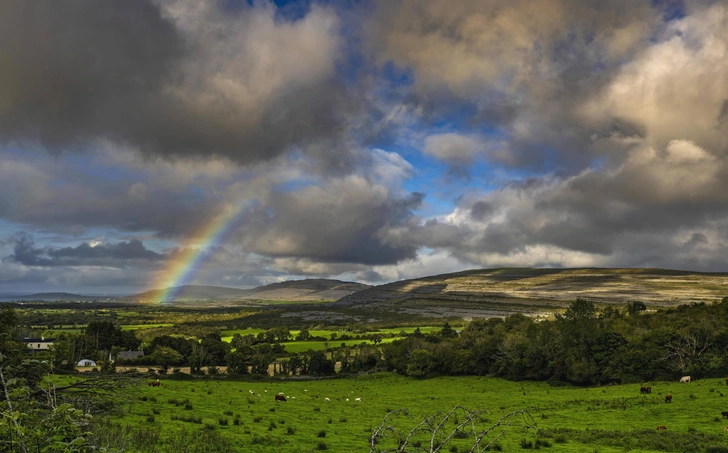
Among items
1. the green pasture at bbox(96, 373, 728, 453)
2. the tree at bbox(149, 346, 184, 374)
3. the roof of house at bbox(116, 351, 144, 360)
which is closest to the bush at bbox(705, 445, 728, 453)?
the green pasture at bbox(96, 373, 728, 453)

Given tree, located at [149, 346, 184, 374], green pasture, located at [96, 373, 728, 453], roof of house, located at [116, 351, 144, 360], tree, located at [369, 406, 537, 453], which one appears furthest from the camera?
roof of house, located at [116, 351, 144, 360]

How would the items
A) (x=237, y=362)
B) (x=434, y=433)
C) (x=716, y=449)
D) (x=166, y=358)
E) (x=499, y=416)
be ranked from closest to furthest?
(x=434, y=433) < (x=716, y=449) < (x=499, y=416) < (x=237, y=362) < (x=166, y=358)

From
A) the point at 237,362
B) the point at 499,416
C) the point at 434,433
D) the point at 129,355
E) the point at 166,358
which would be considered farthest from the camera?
the point at 129,355

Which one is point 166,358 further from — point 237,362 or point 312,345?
point 312,345

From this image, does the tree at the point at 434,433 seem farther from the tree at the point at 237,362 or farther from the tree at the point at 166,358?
the tree at the point at 166,358

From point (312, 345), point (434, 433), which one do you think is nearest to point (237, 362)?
point (312, 345)

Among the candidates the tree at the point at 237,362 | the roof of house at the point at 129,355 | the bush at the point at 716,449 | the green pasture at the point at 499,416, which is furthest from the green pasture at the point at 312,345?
the bush at the point at 716,449

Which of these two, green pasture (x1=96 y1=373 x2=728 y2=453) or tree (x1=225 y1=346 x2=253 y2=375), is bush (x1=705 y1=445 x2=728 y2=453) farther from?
tree (x1=225 y1=346 x2=253 y2=375)

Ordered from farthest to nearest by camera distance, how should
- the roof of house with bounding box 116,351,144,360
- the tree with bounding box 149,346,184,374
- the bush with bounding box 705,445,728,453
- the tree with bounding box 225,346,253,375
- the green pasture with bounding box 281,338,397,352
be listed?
the green pasture with bounding box 281,338,397,352, the roof of house with bounding box 116,351,144,360, the tree with bounding box 149,346,184,374, the tree with bounding box 225,346,253,375, the bush with bounding box 705,445,728,453

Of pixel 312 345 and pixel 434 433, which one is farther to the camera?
pixel 312 345

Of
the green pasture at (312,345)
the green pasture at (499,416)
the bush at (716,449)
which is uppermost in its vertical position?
the bush at (716,449)

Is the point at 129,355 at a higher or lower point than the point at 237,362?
higher

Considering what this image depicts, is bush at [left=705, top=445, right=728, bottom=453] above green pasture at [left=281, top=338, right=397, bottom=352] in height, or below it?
above

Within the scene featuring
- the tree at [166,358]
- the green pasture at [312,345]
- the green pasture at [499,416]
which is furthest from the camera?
the green pasture at [312,345]
